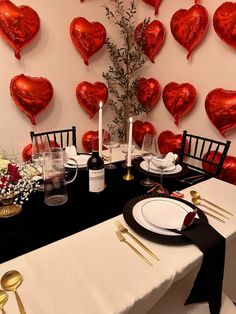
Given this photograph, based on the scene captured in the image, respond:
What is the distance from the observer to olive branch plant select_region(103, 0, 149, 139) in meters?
2.38

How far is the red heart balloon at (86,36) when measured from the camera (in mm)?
2104

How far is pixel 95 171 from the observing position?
3.48 ft

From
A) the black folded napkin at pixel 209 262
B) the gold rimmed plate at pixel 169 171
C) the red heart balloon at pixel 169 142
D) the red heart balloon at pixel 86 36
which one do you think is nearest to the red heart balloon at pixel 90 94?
the red heart balloon at pixel 86 36

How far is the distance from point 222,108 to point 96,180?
133 cm

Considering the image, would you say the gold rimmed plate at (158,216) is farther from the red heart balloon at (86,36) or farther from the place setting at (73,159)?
the red heart balloon at (86,36)

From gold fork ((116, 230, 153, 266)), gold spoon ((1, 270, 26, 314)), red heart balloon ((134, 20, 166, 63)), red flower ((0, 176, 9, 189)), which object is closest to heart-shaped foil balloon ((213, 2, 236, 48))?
red heart balloon ((134, 20, 166, 63))

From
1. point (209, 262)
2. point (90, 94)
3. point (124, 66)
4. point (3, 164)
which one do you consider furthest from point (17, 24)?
point (209, 262)

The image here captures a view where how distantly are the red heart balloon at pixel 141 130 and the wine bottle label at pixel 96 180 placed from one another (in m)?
1.51

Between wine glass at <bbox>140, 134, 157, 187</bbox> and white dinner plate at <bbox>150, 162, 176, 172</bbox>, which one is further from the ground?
wine glass at <bbox>140, 134, 157, 187</bbox>

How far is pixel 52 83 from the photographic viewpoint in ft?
7.19

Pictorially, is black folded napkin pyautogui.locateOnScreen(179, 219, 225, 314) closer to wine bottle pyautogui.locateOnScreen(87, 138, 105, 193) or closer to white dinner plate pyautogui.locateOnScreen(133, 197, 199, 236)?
white dinner plate pyautogui.locateOnScreen(133, 197, 199, 236)

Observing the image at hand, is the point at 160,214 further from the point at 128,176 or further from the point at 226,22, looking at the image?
the point at 226,22

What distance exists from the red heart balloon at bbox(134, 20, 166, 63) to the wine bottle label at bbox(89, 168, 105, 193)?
1.79 m

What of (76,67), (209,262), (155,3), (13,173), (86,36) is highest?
(155,3)
